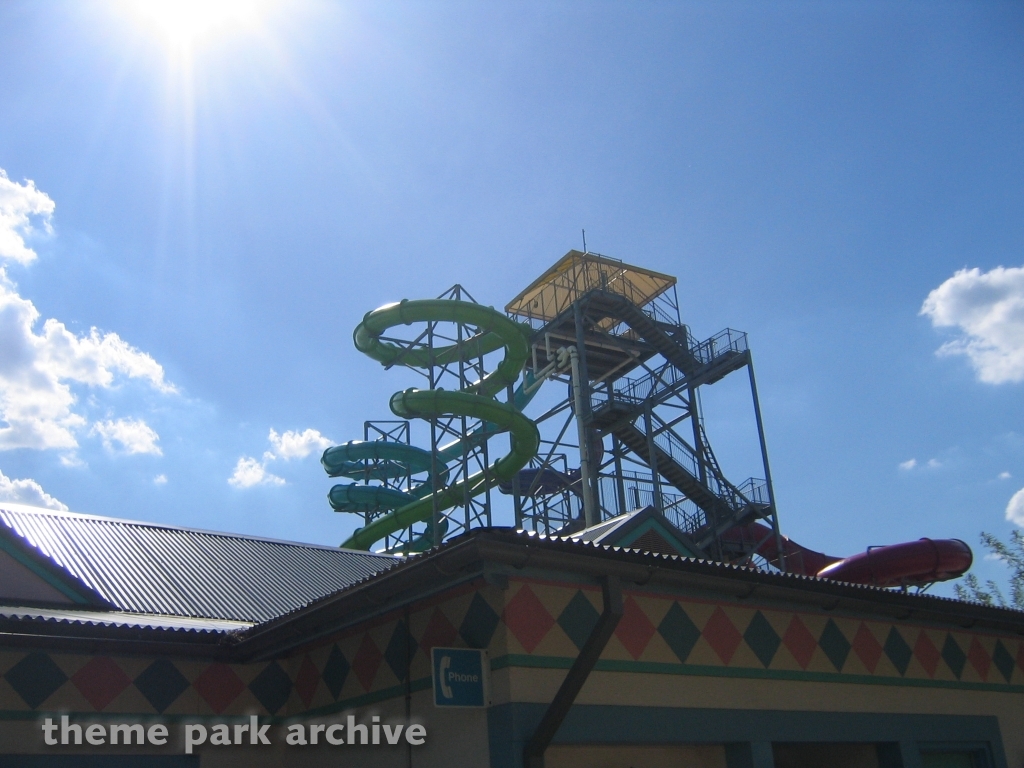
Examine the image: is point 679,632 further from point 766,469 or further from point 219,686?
point 766,469

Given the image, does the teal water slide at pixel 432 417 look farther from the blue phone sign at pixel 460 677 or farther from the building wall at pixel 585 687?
the blue phone sign at pixel 460 677

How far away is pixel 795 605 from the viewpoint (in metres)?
10.5

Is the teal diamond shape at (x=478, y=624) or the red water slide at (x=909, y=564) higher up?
the red water slide at (x=909, y=564)

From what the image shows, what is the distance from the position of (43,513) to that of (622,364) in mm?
21035

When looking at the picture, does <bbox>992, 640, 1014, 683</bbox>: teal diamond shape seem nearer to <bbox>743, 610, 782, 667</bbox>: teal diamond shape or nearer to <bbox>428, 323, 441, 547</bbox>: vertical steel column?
<bbox>743, 610, 782, 667</bbox>: teal diamond shape

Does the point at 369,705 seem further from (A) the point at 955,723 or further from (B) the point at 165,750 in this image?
(A) the point at 955,723

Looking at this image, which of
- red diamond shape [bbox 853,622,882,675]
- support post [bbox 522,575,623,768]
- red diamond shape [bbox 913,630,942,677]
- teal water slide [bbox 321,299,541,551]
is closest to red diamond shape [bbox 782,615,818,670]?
red diamond shape [bbox 853,622,882,675]

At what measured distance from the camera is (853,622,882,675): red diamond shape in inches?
429

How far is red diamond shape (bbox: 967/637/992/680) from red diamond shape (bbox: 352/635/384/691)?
7602 millimetres

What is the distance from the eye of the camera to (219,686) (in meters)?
10.6

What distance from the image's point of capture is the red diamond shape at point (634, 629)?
8.95 m

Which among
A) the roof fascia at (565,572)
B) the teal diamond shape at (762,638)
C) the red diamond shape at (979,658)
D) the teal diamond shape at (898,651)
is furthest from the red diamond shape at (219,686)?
the red diamond shape at (979,658)

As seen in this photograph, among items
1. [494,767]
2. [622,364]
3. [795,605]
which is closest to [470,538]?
[494,767]

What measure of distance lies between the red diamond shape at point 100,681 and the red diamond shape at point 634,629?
5.25 meters
